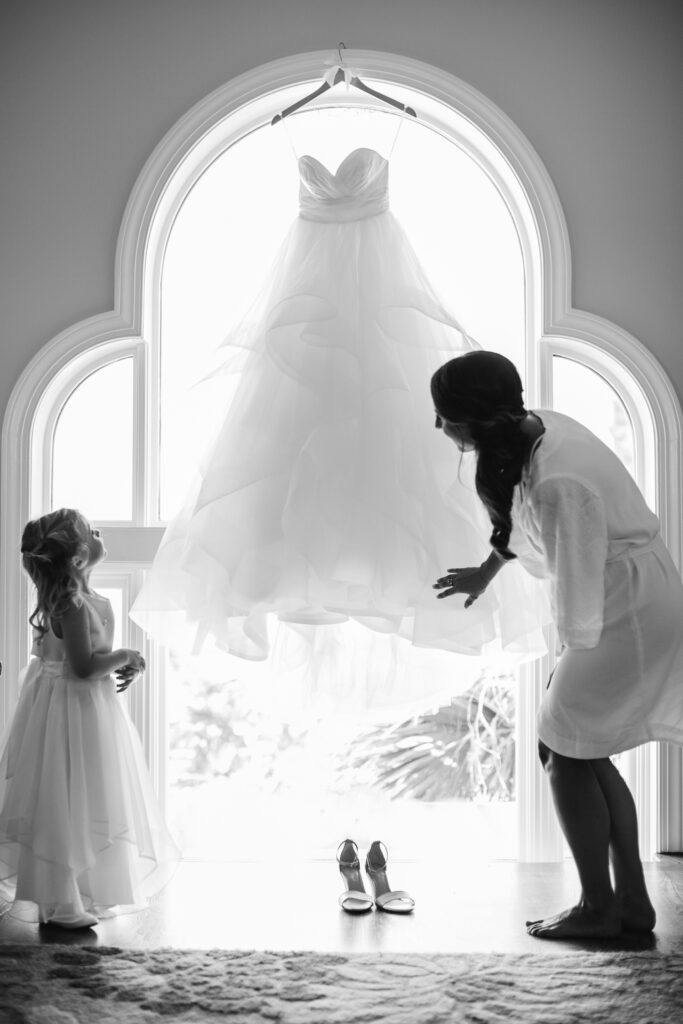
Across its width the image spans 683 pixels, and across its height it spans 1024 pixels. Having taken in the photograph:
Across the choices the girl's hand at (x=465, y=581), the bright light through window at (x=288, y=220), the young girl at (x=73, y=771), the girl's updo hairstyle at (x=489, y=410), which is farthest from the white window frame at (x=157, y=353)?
the girl's updo hairstyle at (x=489, y=410)

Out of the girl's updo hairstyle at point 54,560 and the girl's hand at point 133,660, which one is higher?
the girl's updo hairstyle at point 54,560

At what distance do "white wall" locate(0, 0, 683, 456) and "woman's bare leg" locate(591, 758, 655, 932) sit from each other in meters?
1.62

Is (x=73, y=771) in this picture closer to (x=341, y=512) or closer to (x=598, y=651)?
(x=341, y=512)

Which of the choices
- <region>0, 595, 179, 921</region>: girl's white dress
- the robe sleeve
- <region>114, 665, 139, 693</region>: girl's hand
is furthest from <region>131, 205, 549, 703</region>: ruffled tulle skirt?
the robe sleeve

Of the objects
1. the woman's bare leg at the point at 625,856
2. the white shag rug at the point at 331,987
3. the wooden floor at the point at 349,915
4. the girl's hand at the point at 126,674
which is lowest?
the wooden floor at the point at 349,915

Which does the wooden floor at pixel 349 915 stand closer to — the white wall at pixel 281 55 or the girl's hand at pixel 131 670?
the girl's hand at pixel 131 670

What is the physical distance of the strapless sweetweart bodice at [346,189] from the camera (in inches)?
111

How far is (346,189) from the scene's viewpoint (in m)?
2.83

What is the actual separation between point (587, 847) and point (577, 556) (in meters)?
0.68

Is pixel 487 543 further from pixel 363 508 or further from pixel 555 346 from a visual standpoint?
pixel 555 346

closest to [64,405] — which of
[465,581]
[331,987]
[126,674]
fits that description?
[126,674]

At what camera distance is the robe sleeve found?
2.13 meters

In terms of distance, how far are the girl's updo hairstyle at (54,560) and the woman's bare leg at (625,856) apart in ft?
4.49

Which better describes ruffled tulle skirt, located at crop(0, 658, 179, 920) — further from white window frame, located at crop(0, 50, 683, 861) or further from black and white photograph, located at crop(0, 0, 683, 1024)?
white window frame, located at crop(0, 50, 683, 861)
